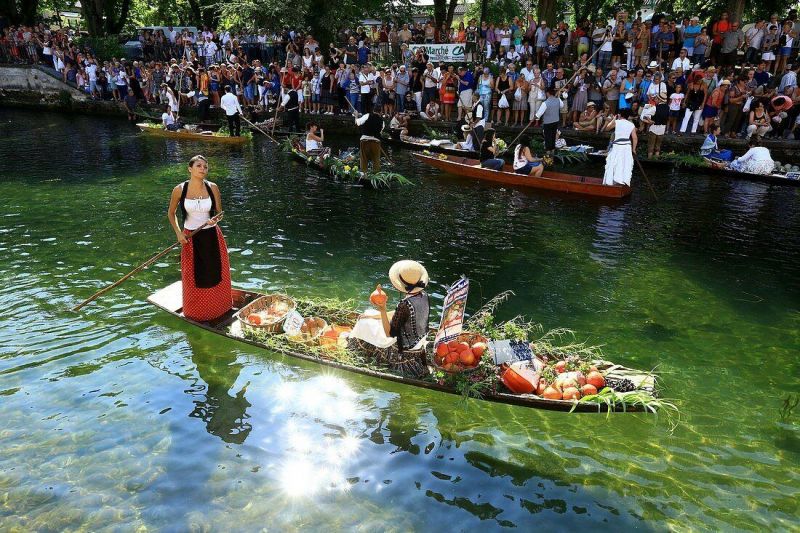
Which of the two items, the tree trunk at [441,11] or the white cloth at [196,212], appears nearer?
the white cloth at [196,212]

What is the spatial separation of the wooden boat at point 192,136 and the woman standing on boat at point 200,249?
1489 centimetres

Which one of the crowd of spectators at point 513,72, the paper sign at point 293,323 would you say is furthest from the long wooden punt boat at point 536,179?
the paper sign at point 293,323

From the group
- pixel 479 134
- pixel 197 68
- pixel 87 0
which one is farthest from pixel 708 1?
pixel 87 0

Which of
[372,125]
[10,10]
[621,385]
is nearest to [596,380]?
[621,385]

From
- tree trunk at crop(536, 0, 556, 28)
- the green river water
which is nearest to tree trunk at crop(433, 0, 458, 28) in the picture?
tree trunk at crop(536, 0, 556, 28)

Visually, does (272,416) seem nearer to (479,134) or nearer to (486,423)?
(486,423)

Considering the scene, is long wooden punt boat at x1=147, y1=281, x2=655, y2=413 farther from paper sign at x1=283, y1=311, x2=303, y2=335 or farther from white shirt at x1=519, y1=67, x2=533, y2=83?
white shirt at x1=519, y1=67, x2=533, y2=83

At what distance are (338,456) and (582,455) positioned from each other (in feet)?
7.96

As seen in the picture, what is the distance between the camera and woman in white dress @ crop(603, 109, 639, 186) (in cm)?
1449

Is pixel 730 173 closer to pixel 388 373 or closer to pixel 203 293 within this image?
pixel 388 373

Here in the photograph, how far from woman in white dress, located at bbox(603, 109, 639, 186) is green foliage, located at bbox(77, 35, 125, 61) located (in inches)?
1122

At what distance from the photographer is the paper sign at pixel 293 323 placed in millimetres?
7340

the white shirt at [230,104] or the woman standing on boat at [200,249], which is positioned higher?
the white shirt at [230,104]

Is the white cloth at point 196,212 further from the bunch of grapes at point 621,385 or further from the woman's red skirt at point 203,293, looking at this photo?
the bunch of grapes at point 621,385
